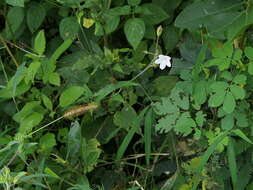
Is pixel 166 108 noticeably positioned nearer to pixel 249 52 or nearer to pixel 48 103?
pixel 249 52

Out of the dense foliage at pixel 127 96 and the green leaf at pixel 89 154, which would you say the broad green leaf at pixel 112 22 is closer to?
the dense foliage at pixel 127 96

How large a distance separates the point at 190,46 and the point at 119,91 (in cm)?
33

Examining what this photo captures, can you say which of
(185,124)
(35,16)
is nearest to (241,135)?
(185,124)

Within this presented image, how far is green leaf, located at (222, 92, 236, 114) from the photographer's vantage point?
6.50 feet

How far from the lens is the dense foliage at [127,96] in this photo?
2.11 metres

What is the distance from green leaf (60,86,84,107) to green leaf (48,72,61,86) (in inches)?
2.5

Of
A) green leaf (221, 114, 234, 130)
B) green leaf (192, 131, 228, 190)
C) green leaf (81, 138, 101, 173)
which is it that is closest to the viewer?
green leaf (192, 131, 228, 190)

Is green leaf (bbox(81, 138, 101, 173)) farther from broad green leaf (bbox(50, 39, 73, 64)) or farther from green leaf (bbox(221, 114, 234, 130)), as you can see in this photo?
green leaf (bbox(221, 114, 234, 130))

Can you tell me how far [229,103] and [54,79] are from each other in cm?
74

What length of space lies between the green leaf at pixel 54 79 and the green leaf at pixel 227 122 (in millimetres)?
677

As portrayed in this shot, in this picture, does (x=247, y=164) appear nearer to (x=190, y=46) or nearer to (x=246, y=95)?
(x=246, y=95)

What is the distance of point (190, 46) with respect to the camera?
229 centimetres

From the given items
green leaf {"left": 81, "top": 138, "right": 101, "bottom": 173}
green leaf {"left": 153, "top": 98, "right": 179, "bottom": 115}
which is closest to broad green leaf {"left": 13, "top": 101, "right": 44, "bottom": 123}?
green leaf {"left": 81, "top": 138, "right": 101, "bottom": 173}

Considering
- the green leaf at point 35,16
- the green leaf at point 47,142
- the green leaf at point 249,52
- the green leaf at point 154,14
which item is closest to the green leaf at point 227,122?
the green leaf at point 249,52
